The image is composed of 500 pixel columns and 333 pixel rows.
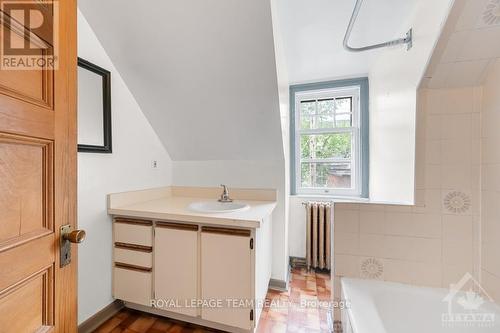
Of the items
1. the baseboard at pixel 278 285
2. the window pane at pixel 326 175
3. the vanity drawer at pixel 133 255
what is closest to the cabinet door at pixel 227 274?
the vanity drawer at pixel 133 255

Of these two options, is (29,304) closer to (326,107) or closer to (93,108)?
(93,108)

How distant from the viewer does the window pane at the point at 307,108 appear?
8.86 feet

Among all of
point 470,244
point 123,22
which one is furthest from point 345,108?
point 123,22

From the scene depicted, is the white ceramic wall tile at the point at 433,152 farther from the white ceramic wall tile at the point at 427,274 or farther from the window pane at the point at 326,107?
the window pane at the point at 326,107

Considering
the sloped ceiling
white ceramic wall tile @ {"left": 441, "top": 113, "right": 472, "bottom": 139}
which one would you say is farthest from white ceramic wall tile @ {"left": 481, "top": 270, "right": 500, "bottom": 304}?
the sloped ceiling

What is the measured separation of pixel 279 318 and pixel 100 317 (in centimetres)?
132

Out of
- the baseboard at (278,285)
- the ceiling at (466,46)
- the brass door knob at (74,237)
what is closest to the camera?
the brass door knob at (74,237)

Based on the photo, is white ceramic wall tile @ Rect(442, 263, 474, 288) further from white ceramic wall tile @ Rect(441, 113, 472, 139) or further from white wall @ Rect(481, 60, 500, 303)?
white ceramic wall tile @ Rect(441, 113, 472, 139)

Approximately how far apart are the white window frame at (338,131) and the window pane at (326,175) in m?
0.04

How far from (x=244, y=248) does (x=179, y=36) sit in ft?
4.84

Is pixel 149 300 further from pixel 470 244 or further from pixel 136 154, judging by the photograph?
pixel 470 244

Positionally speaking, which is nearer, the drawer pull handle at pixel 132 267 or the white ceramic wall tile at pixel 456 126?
the white ceramic wall tile at pixel 456 126

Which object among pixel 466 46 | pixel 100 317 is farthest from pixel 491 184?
pixel 100 317

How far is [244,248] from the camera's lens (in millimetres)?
1407
